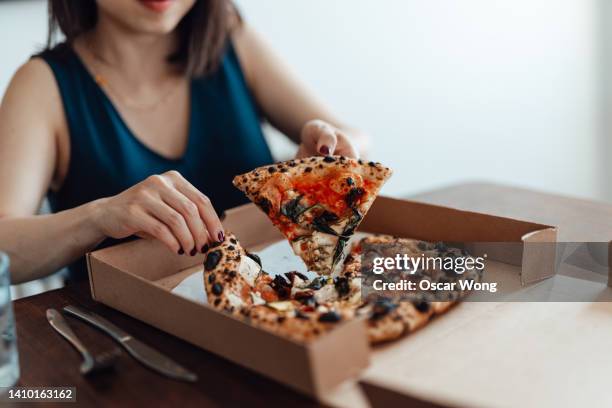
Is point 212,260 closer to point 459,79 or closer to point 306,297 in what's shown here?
point 306,297

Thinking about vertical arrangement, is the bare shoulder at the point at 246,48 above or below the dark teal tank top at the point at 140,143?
above

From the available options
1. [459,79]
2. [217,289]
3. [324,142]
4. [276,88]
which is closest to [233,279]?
[217,289]

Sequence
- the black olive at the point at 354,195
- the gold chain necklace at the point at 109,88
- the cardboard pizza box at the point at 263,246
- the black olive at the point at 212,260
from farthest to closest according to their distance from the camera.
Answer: the gold chain necklace at the point at 109,88
the black olive at the point at 354,195
the black olive at the point at 212,260
the cardboard pizza box at the point at 263,246

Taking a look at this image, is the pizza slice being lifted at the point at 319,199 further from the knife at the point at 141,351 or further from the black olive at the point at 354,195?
the knife at the point at 141,351

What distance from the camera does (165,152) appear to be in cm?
156

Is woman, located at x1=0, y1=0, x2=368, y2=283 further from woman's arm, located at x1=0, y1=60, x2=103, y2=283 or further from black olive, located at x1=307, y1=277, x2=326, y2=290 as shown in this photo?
black olive, located at x1=307, y1=277, x2=326, y2=290

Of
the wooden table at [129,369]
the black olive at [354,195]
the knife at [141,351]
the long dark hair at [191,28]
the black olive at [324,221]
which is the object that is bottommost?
the wooden table at [129,369]

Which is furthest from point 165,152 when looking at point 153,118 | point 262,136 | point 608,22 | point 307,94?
point 608,22

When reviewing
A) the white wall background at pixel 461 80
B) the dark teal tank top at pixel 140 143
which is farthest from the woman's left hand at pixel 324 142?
the white wall background at pixel 461 80

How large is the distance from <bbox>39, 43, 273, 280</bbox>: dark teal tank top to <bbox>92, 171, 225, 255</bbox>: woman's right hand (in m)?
0.48

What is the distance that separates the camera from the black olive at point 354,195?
1070 millimetres

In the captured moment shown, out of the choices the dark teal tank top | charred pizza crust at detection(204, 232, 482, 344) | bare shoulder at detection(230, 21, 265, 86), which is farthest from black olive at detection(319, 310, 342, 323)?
bare shoulder at detection(230, 21, 265, 86)

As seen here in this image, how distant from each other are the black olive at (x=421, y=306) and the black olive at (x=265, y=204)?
33 cm

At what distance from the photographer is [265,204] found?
109 centimetres
